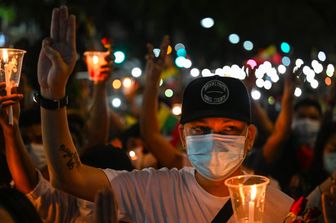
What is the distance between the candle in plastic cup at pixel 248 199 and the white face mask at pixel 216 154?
1.00ft

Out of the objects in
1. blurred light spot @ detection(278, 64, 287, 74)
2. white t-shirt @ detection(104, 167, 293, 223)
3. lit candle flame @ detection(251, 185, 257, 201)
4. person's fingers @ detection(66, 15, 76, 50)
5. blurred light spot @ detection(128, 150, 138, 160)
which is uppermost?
person's fingers @ detection(66, 15, 76, 50)

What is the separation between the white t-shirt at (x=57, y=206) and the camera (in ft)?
14.2

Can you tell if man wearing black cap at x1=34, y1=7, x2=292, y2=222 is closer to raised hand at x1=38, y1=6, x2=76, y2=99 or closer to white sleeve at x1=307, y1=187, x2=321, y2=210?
raised hand at x1=38, y1=6, x2=76, y2=99

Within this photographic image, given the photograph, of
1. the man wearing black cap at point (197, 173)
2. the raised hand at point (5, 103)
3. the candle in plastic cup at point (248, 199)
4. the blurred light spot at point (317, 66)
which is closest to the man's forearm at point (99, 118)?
the raised hand at point (5, 103)

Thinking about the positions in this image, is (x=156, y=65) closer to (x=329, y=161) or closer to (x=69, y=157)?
(x=329, y=161)

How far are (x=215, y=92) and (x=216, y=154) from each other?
345 millimetres

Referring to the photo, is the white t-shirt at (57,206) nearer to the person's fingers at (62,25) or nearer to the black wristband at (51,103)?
the black wristband at (51,103)

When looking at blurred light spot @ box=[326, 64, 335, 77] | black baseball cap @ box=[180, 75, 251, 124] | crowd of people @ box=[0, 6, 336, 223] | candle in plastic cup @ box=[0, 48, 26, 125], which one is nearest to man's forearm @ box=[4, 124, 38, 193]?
crowd of people @ box=[0, 6, 336, 223]

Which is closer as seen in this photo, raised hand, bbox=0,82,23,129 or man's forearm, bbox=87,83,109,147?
raised hand, bbox=0,82,23,129

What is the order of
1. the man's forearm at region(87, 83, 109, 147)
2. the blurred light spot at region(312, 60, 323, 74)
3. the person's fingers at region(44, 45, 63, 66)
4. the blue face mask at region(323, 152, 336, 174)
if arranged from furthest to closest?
the blurred light spot at region(312, 60, 323, 74), the blue face mask at region(323, 152, 336, 174), the man's forearm at region(87, 83, 109, 147), the person's fingers at region(44, 45, 63, 66)

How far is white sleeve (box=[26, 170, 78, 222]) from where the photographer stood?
14.2 feet

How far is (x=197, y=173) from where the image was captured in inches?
155

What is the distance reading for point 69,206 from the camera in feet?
14.8

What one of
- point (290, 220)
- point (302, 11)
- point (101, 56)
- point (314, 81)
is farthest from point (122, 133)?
point (302, 11)
